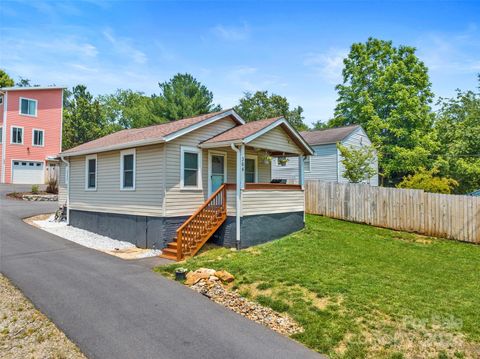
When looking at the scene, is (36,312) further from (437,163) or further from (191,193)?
(437,163)

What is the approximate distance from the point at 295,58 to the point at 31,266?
1422cm

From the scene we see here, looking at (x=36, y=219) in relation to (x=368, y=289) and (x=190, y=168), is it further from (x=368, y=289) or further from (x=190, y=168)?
(x=368, y=289)

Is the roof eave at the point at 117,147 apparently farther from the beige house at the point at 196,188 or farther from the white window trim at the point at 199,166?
the white window trim at the point at 199,166

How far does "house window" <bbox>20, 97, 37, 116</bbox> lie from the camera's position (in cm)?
2783

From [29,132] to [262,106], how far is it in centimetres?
3102

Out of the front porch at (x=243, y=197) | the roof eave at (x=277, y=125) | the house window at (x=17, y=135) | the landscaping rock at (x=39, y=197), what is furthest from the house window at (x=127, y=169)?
the house window at (x=17, y=135)

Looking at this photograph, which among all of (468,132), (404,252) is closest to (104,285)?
(404,252)

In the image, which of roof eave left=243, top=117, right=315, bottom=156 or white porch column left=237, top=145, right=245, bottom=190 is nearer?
white porch column left=237, top=145, right=245, bottom=190

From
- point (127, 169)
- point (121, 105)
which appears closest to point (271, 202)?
point (127, 169)

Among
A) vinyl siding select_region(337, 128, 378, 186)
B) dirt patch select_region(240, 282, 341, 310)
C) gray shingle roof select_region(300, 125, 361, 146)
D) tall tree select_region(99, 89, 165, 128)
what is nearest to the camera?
dirt patch select_region(240, 282, 341, 310)

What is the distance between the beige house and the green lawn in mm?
907

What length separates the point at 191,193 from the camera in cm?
1167

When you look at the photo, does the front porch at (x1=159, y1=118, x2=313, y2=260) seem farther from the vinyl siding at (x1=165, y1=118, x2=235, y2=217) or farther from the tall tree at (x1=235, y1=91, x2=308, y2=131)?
the tall tree at (x1=235, y1=91, x2=308, y2=131)

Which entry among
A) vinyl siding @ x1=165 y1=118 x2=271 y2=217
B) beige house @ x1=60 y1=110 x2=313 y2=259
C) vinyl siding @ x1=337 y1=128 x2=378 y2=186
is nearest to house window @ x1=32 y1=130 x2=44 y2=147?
beige house @ x1=60 y1=110 x2=313 y2=259
